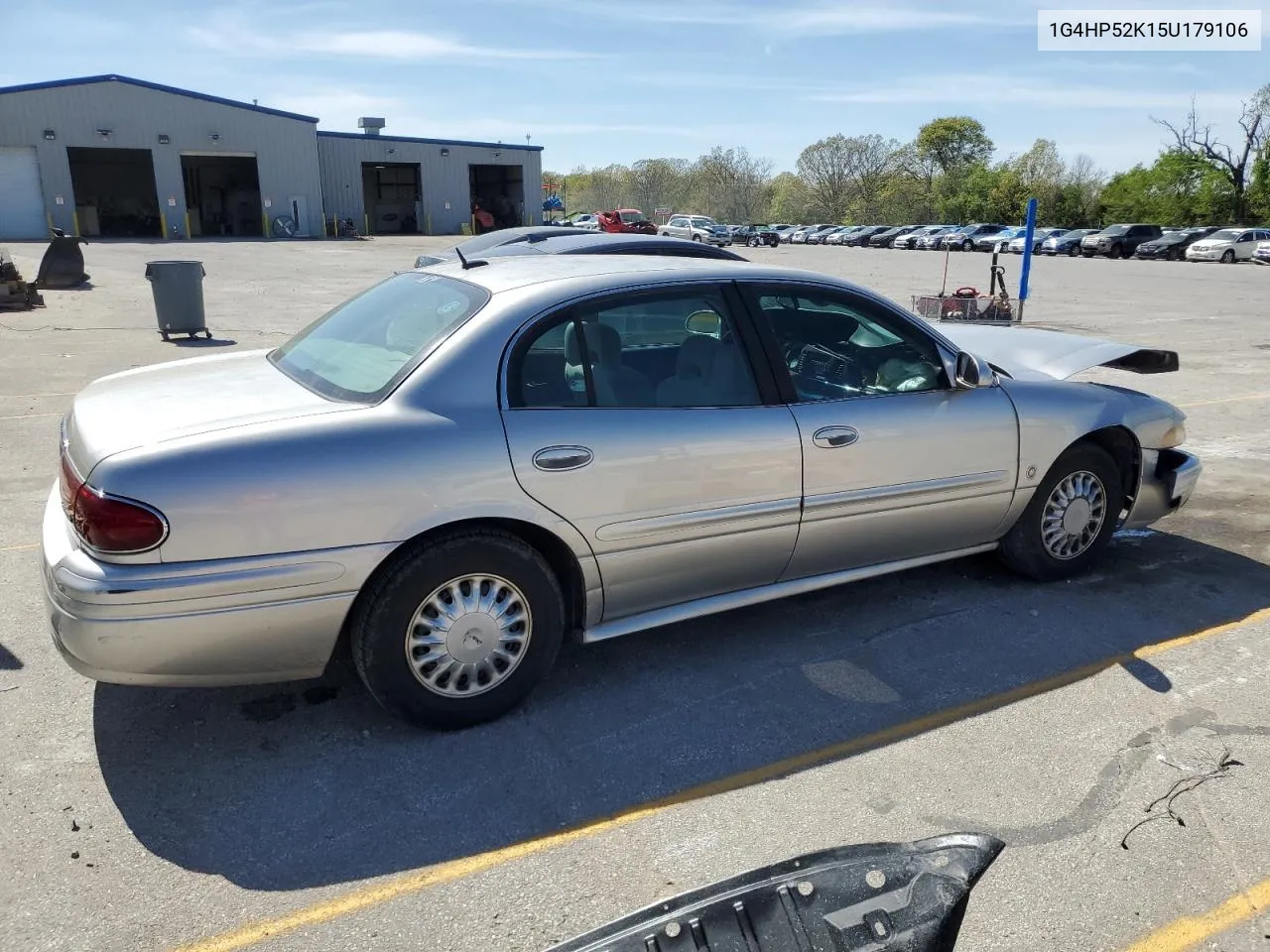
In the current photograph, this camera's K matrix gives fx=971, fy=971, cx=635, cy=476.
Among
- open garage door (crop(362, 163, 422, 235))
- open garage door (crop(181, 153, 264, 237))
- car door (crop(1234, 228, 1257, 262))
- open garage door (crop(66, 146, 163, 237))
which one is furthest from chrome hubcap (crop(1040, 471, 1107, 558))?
open garage door (crop(362, 163, 422, 235))

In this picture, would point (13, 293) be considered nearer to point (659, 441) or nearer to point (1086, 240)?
point (659, 441)

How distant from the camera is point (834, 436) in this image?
396 cm

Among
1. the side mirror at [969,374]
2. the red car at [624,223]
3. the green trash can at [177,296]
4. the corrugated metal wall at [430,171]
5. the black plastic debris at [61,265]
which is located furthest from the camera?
the corrugated metal wall at [430,171]

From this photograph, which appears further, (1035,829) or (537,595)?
(537,595)

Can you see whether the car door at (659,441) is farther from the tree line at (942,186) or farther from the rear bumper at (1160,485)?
the tree line at (942,186)

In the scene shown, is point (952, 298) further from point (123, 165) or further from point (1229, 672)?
point (123, 165)

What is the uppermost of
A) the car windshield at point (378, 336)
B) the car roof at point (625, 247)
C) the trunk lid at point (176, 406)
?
the car roof at point (625, 247)

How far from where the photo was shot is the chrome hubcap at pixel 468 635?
3307 mm

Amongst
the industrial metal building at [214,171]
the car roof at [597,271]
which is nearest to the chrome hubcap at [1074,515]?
the car roof at [597,271]

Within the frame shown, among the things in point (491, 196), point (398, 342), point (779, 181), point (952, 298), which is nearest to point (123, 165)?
point (491, 196)

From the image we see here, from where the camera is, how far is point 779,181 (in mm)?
101875

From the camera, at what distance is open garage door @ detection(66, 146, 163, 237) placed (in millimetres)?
48375

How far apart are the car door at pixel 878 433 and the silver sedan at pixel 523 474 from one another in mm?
12

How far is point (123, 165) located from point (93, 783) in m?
57.0
